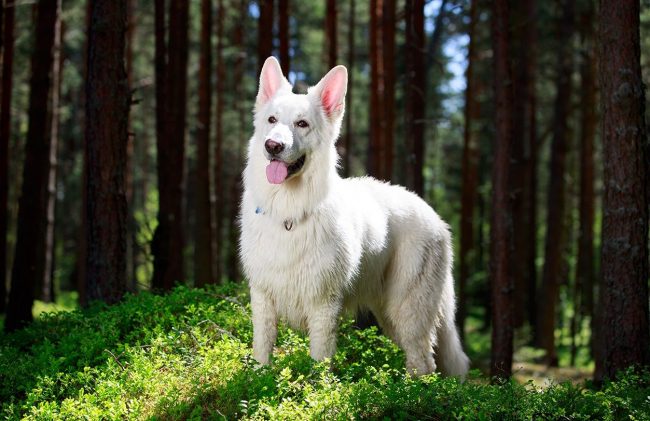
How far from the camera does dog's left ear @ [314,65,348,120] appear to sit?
20.3 feet

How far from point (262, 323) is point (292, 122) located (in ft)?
5.68

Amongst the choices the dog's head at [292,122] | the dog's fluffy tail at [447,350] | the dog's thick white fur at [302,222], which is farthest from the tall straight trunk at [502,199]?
the dog's head at [292,122]

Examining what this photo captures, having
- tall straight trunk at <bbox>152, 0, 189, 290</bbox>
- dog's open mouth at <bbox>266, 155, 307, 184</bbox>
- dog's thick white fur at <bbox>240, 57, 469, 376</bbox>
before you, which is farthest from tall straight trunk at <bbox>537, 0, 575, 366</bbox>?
dog's open mouth at <bbox>266, 155, 307, 184</bbox>

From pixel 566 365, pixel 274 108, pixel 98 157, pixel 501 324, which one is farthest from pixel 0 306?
pixel 566 365

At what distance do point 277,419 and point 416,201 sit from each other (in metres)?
3.10

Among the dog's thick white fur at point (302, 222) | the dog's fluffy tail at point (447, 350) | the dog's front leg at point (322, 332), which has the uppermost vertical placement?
the dog's thick white fur at point (302, 222)

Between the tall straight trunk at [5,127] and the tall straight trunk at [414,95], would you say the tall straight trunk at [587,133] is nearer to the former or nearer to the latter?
the tall straight trunk at [414,95]

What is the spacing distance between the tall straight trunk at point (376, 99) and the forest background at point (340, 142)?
0.20 feet

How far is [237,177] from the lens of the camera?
27.3 meters

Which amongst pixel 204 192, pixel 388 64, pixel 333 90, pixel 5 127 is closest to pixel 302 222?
pixel 333 90

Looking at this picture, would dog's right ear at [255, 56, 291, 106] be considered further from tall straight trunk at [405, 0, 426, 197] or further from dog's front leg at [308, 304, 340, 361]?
tall straight trunk at [405, 0, 426, 197]

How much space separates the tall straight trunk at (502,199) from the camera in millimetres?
10695

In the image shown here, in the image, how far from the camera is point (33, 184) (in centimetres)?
1191

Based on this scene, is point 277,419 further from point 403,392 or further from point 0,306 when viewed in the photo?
point 0,306
